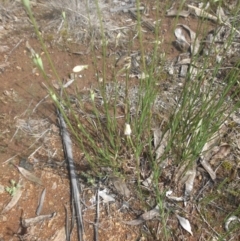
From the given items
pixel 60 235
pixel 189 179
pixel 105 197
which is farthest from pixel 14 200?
pixel 189 179

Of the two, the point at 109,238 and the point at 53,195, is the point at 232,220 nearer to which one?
the point at 109,238

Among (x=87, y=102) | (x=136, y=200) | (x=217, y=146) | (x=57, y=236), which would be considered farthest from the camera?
(x=87, y=102)

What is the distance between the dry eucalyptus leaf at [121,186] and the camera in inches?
71.3

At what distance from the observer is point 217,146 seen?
1.99m

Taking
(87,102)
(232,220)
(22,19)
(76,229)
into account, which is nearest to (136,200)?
(76,229)

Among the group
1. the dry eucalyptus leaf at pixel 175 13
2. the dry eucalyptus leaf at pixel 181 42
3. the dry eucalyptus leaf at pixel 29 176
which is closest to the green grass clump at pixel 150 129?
the dry eucalyptus leaf at pixel 29 176

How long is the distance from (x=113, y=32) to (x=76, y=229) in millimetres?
1373

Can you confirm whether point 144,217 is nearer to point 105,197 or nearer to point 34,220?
point 105,197

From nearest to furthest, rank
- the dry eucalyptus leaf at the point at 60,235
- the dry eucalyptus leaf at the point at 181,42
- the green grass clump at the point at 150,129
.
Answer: the green grass clump at the point at 150,129 < the dry eucalyptus leaf at the point at 60,235 < the dry eucalyptus leaf at the point at 181,42

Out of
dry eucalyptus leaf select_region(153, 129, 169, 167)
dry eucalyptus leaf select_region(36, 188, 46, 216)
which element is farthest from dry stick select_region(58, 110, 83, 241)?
dry eucalyptus leaf select_region(153, 129, 169, 167)

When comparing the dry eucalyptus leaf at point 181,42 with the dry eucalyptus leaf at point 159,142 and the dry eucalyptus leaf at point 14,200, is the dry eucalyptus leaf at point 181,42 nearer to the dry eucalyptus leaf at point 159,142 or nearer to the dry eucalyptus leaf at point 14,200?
the dry eucalyptus leaf at point 159,142

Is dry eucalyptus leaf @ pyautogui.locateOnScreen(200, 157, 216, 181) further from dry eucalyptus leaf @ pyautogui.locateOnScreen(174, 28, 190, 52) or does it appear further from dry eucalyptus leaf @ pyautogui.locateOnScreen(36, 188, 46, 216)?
dry eucalyptus leaf @ pyautogui.locateOnScreen(174, 28, 190, 52)

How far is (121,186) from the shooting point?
5.98 feet

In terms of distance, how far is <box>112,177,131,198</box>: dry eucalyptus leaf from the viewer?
1.81 meters
